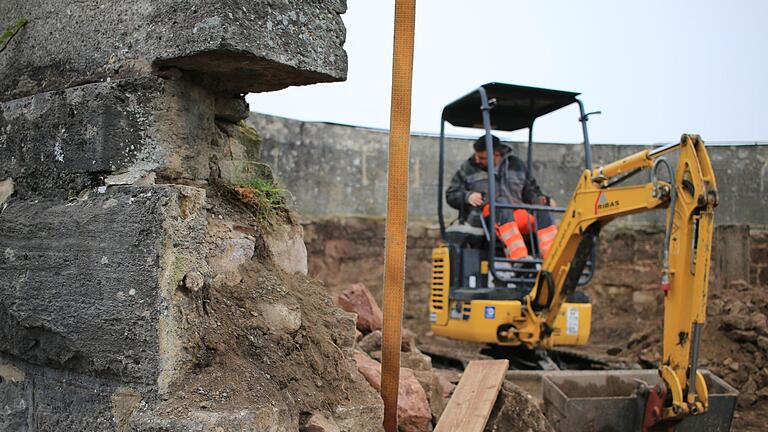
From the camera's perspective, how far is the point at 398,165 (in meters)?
2.30

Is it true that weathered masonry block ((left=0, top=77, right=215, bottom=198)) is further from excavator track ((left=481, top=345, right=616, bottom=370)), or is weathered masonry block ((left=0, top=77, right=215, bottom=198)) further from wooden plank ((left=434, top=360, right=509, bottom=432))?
excavator track ((left=481, top=345, right=616, bottom=370))

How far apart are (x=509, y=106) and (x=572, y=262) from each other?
215 centimetres

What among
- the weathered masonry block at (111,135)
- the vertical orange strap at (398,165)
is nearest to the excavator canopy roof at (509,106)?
the vertical orange strap at (398,165)

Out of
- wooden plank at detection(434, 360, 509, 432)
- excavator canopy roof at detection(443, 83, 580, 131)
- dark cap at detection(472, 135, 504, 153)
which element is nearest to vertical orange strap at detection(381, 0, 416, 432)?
wooden plank at detection(434, 360, 509, 432)

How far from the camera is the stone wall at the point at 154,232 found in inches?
75.4

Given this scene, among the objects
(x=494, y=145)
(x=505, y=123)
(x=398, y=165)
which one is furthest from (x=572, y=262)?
(x=398, y=165)

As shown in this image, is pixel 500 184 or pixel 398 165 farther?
pixel 500 184

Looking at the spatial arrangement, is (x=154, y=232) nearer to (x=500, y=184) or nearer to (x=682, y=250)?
(x=682, y=250)

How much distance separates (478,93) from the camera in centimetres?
685

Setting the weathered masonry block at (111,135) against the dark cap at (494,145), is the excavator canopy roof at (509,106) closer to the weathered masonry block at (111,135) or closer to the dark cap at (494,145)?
the dark cap at (494,145)

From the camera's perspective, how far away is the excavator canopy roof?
6973 millimetres

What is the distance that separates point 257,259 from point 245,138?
432 mm

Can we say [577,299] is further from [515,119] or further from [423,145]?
[423,145]

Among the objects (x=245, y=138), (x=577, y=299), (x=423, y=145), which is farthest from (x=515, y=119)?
(x=245, y=138)
